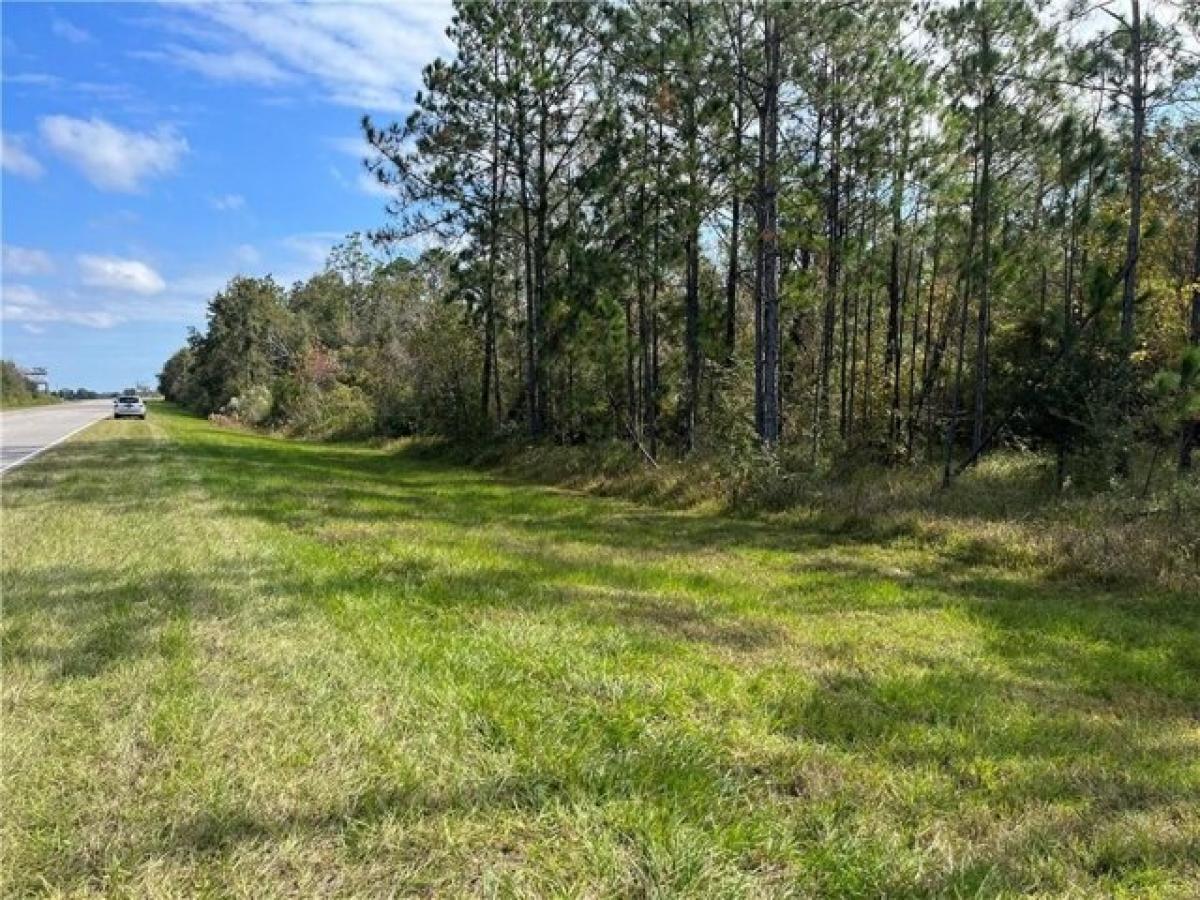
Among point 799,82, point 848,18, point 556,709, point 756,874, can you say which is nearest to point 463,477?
point 799,82

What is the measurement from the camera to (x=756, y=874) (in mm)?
2467

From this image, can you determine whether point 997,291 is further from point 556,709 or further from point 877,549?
point 556,709

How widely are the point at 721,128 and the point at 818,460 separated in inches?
248

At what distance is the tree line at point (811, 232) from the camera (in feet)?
40.5

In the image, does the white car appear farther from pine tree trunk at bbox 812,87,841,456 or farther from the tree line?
pine tree trunk at bbox 812,87,841,456

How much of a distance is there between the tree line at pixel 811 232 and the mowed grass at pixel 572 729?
5.13 meters

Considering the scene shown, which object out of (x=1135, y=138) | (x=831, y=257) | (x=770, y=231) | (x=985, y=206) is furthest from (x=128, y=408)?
(x=1135, y=138)

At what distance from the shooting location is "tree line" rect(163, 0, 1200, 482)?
12.4 meters

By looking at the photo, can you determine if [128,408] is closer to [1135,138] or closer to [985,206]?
[985,206]

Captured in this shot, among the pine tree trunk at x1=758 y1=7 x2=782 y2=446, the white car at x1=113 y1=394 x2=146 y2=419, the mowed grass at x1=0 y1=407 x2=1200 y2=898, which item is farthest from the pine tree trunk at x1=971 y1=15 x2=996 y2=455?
the white car at x1=113 y1=394 x2=146 y2=419

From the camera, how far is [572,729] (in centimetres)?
340

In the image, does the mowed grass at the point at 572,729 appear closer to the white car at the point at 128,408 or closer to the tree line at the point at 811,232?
the tree line at the point at 811,232

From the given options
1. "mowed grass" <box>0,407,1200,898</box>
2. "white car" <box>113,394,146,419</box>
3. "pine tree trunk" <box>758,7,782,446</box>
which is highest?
"pine tree trunk" <box>758,7,782,446</box>

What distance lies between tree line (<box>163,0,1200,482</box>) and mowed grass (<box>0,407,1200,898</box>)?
16.8ft
